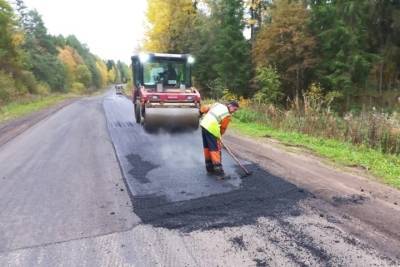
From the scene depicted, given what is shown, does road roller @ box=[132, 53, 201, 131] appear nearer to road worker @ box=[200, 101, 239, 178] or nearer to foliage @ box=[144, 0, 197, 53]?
road worker @ box=[200, 101, 239, 178]

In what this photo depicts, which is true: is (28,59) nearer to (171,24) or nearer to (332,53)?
(171,24)

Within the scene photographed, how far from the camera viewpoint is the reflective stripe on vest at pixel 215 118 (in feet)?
23.9

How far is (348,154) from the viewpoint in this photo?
892cm

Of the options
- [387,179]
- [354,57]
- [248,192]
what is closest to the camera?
[248,192]

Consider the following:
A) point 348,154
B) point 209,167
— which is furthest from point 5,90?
point 348,154

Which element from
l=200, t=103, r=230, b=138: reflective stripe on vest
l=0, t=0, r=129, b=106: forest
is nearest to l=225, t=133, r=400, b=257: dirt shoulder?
l=200, t=103, r=230, b=138: reflective stripe on vest

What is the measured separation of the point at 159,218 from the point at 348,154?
542 centimetres

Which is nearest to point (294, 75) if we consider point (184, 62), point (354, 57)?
point (354, 57)

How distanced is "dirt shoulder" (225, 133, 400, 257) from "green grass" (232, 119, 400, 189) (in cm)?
34

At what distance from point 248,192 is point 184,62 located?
8.41 m

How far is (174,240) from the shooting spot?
4.50m

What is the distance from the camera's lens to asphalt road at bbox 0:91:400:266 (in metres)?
4.12

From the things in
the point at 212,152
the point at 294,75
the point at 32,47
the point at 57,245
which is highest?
A: the point at 32,47

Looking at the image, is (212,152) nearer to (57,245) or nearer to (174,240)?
(174,240)
